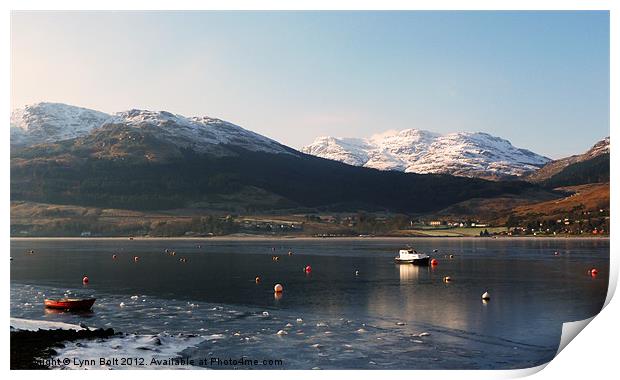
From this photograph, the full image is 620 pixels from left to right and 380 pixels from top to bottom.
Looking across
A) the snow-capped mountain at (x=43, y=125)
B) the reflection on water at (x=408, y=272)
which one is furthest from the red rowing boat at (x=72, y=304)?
the snow-capped mountain at (x=43, y=125)

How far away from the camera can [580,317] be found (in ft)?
97.0

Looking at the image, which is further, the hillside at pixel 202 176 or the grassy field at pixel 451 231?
the hillside at pixel 202 176

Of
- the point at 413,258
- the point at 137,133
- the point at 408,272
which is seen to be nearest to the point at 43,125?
the point at 137,133

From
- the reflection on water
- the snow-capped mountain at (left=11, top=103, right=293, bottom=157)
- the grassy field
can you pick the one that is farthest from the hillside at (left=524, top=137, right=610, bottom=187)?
the snow-capped mountain at (left=11, top=103, right=293, bottom=157)

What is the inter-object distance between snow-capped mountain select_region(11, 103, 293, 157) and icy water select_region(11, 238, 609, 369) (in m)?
124

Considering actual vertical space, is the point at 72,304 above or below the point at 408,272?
above

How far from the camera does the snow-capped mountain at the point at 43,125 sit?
169 m

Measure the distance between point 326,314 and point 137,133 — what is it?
168544mm

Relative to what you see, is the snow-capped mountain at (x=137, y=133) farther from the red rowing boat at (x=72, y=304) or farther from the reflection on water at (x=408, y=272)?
the red rowing boat at (x=72, y=304)

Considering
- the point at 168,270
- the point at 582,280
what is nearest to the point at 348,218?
the point at 168,270

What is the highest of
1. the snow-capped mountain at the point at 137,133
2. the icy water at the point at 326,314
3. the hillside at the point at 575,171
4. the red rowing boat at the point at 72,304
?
the snow-capped mountain at the point at 137,133

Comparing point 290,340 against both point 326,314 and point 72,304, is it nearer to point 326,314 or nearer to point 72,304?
point 326,314

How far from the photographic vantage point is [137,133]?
18950 cm

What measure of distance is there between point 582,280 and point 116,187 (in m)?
121
